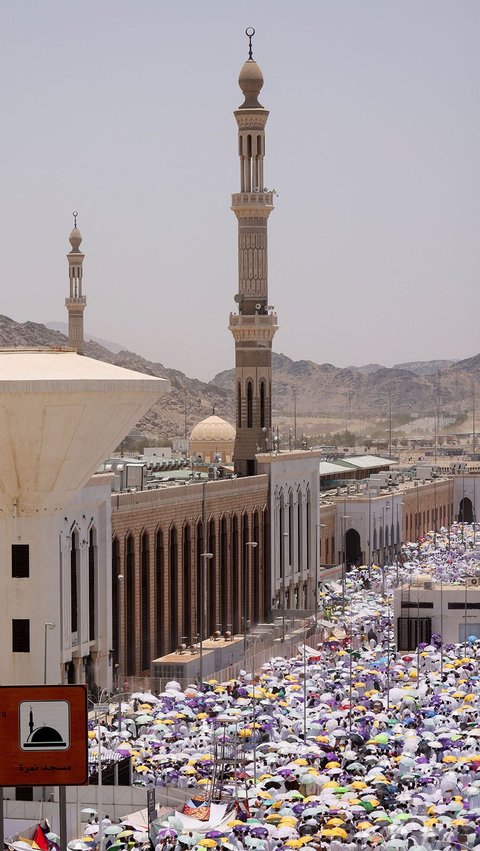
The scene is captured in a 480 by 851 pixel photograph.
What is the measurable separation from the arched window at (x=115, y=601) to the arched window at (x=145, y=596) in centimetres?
219

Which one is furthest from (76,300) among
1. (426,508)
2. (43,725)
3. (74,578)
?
(43,725)

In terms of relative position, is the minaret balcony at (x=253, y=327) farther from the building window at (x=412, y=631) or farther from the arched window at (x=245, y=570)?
the building window at (x=412, y=631)

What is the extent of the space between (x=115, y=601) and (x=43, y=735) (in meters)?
26.1

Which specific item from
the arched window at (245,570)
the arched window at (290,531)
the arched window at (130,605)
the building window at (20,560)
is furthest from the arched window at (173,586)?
the building window at (20,560)

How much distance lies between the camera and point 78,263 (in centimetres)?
9044

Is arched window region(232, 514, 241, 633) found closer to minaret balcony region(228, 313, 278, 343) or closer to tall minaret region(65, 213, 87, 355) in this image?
minaret balcony region(228, 313, 278, 343)

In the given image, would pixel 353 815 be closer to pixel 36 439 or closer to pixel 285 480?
pixel 36 439

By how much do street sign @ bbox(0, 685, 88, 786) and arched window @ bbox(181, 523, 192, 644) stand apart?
32.1 m

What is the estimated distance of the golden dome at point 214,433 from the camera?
76938 millimetres

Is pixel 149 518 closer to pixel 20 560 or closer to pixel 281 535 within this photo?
pixel 281 535

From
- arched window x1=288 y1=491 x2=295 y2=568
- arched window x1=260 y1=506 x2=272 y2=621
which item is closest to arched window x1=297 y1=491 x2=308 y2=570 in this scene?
arched window x1=288 y1=491 x2=295 y2=568

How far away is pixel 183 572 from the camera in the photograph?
53.8 m

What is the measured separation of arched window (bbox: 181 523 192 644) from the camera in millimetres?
53812

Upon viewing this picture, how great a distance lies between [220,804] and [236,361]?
3748cm
